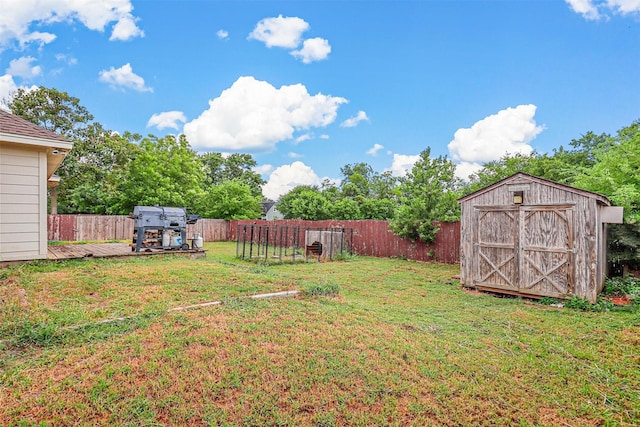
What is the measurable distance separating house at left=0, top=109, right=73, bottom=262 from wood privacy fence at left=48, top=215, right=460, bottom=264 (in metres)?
10.0

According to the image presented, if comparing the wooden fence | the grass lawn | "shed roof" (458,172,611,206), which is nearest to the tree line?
the wooden fence

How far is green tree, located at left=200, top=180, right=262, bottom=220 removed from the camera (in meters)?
21.9

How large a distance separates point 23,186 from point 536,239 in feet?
33.0

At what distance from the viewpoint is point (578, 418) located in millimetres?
2410

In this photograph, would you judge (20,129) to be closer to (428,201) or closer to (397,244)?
(428,201)

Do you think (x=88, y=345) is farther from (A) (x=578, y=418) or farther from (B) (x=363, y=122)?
(B) (x=363, y=122)

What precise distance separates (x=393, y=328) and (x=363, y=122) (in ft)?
41.2

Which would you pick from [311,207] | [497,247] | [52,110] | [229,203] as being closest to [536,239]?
[497,247]

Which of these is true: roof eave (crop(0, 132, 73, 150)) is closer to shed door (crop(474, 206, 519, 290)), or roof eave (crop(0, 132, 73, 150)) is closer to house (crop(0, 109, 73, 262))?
house (crop(0, 109, 73, 262))

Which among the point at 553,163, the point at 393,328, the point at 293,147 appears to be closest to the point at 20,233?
the point at 393,328

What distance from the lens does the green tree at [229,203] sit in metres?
21.9

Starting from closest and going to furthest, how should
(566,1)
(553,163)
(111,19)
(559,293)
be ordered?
(559,293) → (566,1) → (111,19) → (553,163)

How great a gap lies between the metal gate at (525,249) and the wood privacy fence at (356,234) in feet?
13.9

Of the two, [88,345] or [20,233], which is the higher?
[20,233]
